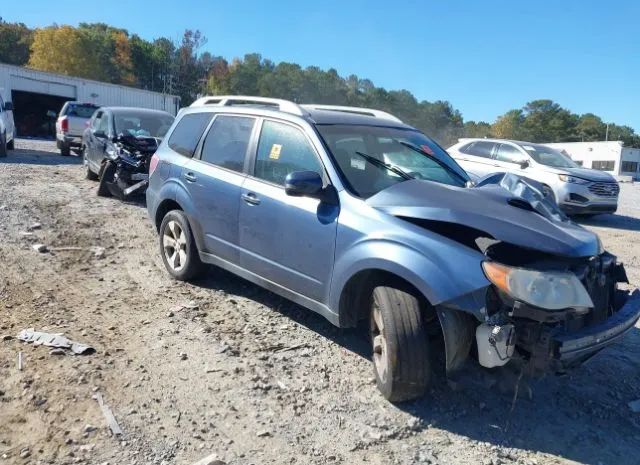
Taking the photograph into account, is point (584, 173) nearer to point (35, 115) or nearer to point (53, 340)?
point (53, 340)

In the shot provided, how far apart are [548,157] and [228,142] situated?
31.3ft

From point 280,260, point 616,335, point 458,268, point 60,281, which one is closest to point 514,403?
point 616,335

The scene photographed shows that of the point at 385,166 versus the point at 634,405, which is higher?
the point at 385,166

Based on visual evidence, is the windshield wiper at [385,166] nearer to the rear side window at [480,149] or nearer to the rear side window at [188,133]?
the rear side window at [188,133]

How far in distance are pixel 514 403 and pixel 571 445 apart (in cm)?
40

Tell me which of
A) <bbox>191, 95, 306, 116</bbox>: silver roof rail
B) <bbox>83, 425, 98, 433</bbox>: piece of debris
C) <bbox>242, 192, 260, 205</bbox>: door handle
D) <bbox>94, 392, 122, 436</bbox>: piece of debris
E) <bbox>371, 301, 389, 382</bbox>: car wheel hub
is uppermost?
<bbox>191, 95, 306, 116</bbox>: silver roof rail

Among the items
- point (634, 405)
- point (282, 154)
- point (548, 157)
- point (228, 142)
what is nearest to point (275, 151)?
point (282, 154)

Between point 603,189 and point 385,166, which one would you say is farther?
point 603,189

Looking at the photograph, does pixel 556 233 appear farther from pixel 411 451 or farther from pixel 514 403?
pixel 411 451

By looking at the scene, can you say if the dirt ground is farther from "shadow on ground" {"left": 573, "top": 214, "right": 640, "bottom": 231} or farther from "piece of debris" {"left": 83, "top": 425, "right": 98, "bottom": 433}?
"shadow on ground" {"left": 573, "top": 214, "right": 640, "bottom": 231}

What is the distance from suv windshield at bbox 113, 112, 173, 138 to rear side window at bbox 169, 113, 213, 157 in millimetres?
5091

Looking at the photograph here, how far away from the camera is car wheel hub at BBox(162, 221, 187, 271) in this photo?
541 centimetres

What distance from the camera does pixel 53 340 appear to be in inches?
160

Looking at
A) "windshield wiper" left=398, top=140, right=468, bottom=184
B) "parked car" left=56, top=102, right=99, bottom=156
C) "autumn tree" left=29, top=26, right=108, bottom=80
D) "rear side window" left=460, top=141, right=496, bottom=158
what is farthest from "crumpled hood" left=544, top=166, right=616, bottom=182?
"autumn tree" left=29, top=26, right=108, bottom=80
